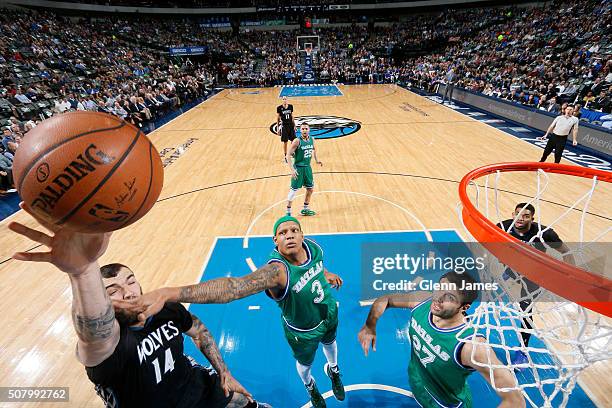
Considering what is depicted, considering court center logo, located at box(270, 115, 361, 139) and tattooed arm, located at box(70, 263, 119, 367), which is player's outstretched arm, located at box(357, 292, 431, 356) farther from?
court center logo, located at box(270, 115, 361, 139)

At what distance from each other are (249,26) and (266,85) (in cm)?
1587

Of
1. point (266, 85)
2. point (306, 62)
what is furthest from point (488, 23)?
point (266, 85)

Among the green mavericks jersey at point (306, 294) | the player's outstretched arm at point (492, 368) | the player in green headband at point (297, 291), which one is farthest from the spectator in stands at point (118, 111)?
the player's outstretched arm at point (492, 368)

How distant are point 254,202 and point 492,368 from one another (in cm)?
581

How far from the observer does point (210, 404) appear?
2.34 metres

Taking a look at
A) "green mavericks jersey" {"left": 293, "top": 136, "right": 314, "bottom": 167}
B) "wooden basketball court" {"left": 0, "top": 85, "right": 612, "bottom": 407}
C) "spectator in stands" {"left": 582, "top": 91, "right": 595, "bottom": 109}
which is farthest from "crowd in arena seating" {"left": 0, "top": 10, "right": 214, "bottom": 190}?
"spectator in stands" {"left": 582, "top": 91, "right": 595, "bottom": 109}

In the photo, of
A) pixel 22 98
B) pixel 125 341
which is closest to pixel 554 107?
pixel 125 341

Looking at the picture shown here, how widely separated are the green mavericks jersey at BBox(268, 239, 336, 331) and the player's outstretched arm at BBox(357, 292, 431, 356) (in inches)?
13.6

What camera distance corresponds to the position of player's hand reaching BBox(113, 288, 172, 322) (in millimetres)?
1780

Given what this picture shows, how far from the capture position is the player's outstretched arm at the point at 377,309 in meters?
2.71

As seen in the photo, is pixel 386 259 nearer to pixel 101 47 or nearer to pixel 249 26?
pixel 101 47

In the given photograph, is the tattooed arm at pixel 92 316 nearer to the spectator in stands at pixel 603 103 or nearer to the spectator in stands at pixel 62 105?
the spectator in stands at pixel 62 105

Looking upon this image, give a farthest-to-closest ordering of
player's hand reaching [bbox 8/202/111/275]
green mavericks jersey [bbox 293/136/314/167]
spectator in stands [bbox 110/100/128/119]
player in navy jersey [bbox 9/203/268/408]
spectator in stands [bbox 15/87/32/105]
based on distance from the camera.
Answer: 1. spectator in stands [bbox 110/100/128/119]
2. spectator in stands [bbox 15/87/32/105]
3. green mavericks jersey [bbox 293/136/314/167]
4. player in navy jersey [bbox 9/203/268/408]
5. player's hand reaching [bbox 8/202/111/275]

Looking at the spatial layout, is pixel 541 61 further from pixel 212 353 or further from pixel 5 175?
pixel 5 175
